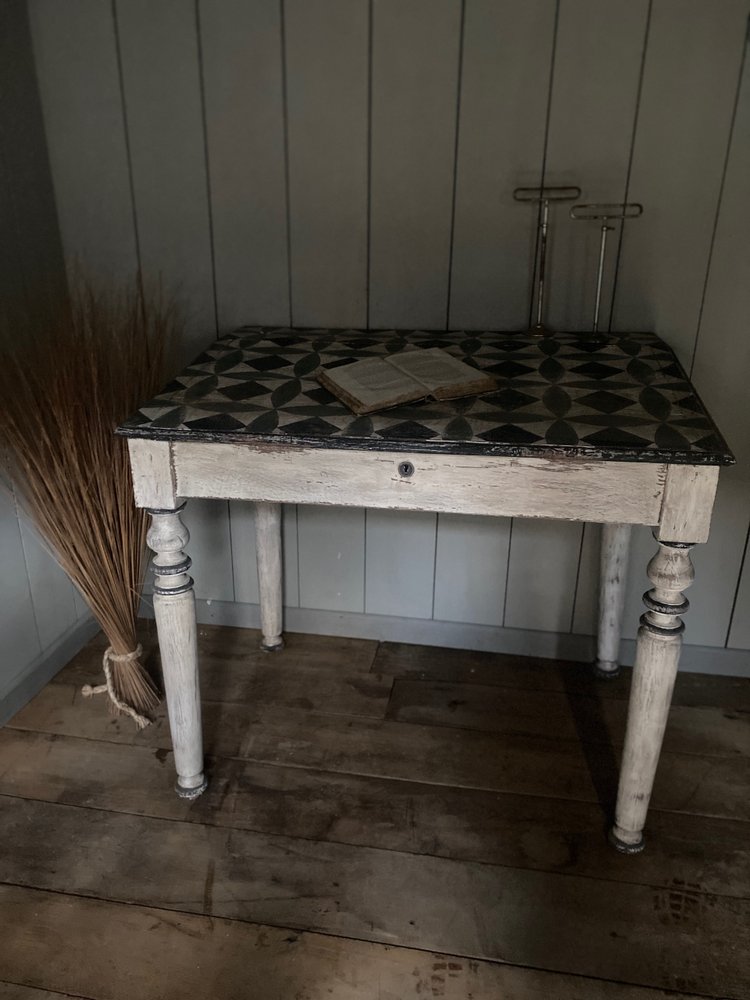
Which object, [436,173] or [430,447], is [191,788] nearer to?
[430,447]

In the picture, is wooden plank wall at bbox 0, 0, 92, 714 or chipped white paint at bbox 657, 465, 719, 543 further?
wooden plank wall at bbox 0, 0, 92, 714

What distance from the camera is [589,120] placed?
1856 mm

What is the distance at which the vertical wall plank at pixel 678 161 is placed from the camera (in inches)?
69.3

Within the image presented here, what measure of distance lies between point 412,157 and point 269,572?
1.12 m

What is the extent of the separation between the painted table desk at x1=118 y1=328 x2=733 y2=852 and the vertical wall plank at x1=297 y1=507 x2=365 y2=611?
25.9 inches

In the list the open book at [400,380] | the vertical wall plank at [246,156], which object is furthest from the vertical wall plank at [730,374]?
the vertical wall plank at [246,156]

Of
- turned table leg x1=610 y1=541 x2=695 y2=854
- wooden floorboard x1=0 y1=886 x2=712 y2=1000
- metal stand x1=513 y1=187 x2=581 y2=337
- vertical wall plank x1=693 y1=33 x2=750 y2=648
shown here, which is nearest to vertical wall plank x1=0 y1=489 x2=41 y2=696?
wooden floorboard x1=0 y1=886 x2=712 y2=1000

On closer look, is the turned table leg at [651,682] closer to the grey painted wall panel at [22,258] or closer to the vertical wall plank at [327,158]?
the vertical wall plank at [327,158]

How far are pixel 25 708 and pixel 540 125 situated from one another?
1.92 meters

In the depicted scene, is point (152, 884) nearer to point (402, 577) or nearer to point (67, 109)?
point (402, 577)

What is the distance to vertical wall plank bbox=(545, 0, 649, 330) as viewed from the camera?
5.86 feet

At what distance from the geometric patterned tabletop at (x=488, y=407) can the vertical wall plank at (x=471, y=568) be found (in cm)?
55

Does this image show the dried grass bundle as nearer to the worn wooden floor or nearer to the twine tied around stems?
the twine tied around stems

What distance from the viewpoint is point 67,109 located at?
2059 mm
